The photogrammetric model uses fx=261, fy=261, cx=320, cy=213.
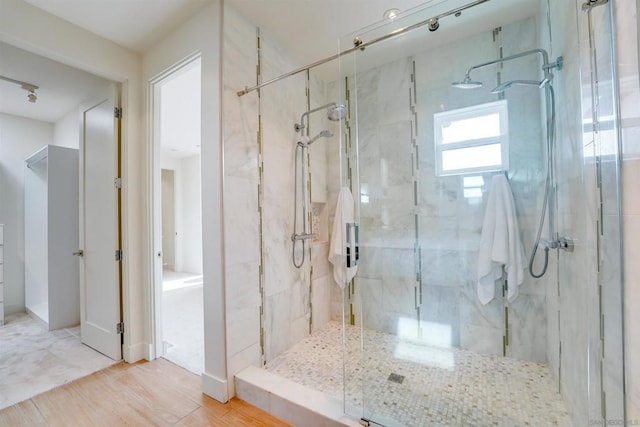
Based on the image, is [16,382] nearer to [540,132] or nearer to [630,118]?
[630,118]

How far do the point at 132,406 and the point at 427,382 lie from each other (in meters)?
1.88

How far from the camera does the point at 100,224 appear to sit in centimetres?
229

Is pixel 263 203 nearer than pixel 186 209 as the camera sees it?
Yes

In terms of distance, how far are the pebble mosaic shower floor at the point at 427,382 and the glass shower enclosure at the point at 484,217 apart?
0.01m

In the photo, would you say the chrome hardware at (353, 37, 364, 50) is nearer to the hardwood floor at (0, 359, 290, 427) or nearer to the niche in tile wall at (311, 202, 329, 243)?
the niche in tile wall at (311, 202, 329, 243)

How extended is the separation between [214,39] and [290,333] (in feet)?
7.57

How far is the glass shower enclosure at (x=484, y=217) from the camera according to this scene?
1.09 metres

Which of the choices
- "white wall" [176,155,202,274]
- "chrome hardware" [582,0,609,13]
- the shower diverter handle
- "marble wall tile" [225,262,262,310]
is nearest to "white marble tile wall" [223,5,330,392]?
"marble wall tile" [225,262,262,310]

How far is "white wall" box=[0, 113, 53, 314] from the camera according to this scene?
331cm

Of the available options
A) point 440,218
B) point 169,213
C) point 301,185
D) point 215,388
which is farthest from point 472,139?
point 169,213

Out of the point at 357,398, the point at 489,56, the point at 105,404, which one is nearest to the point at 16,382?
the point at 105,404

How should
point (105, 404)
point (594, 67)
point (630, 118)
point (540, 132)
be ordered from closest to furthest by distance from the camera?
point (630, 118)
point (594, 67)
point (105, 404)
point (540, 132)

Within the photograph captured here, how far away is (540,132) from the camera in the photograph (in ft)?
5.85

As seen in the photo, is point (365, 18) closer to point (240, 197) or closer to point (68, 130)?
point (240, 197)
